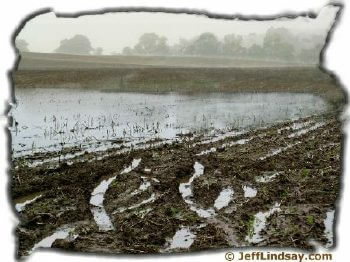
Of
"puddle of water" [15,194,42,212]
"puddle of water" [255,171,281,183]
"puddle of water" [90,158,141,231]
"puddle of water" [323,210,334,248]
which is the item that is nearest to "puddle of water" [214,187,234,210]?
"puddle of water" [255,171,281,183]

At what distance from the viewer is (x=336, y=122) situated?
16469mm

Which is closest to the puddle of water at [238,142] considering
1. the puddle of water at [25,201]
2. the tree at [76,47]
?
A: the tree at [76,47]

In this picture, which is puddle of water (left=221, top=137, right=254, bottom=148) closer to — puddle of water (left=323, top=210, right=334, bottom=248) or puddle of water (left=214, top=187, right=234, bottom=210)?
puddle of water (left=214, top=187, right=234, bottom=210)

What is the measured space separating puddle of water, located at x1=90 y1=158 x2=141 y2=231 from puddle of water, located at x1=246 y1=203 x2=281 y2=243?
221cm

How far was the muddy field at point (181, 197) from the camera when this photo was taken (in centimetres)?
641

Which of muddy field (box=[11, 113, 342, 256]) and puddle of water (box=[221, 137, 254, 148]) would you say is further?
puddle of water (box=[221, 137, 254, 148])

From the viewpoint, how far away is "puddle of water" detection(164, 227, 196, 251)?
634cm

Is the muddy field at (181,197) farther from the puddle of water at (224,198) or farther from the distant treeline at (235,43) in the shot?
the distant treeline at (235,43)

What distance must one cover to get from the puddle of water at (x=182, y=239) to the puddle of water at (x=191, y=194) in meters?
0.80

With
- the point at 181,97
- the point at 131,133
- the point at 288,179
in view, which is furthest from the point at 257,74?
the point at 288,179

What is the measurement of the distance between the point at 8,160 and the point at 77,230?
255 centimetres

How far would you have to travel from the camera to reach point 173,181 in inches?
373

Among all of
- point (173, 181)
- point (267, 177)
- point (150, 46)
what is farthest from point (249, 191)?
point (150, 46)

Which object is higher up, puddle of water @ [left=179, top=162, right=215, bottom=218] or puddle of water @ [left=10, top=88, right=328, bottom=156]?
puddle of water @ [left=179, top=162, right=215, bottom=218]
